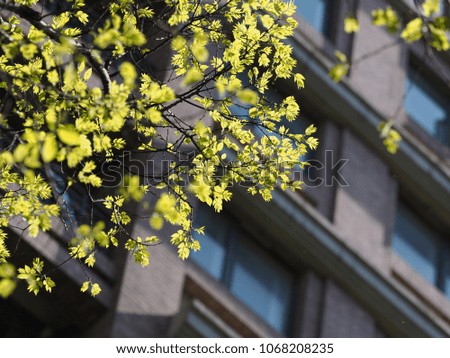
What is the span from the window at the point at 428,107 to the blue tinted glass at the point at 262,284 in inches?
239

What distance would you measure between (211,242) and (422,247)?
18.9 feet

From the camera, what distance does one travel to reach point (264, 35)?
11.0 metres

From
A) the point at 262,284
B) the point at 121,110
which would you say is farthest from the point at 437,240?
the point at 121,110

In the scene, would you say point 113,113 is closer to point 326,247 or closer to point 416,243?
point 326,247

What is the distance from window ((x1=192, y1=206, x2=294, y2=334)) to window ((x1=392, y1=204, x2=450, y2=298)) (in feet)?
10.5

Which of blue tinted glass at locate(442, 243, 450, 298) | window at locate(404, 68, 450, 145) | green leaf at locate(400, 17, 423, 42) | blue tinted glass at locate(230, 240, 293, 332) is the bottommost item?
green leaf at locate(400, 17, 423, 42)

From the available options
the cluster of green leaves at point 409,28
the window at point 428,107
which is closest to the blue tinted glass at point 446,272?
the window at point 428,107

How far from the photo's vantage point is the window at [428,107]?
2422 cm

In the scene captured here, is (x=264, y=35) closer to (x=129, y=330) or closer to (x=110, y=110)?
(x=110, y=110)

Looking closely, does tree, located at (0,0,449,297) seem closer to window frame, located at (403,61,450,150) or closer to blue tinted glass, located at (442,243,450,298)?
blue tinted glass, located at (442,243,450,298)

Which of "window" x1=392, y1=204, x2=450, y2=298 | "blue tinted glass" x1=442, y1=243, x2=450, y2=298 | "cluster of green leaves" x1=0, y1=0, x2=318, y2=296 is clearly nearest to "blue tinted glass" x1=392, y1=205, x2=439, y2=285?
"window" x1=392, y1=204, x2=450, y2=298

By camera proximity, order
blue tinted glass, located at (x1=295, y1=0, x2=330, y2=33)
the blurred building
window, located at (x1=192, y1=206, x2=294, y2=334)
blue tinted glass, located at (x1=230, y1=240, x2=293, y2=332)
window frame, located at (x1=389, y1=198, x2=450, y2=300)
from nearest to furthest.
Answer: the blurred building → window, located at (x1=192, y1=206, x2=294, y2=334) → blue tinted glass, located at (x1=230, y1=240, x2=293, y2=332) → window frame, located at (x1=389, y1=198, x2=450, y2=300) → blue tinted glass, located at (x1=295, y1=0, x2=330, y2=33)

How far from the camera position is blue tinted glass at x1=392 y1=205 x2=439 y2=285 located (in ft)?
72.2

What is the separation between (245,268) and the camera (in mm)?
19266
